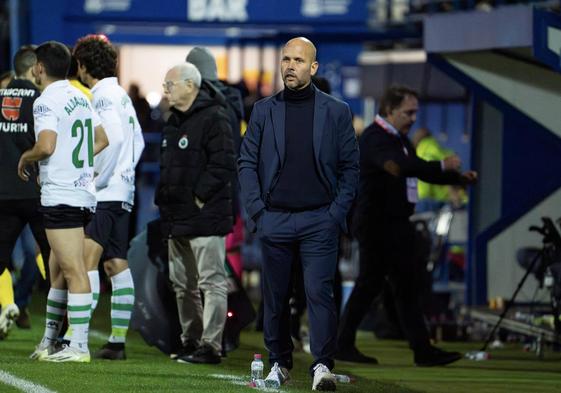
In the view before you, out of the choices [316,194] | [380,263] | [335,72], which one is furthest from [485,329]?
[335,72]

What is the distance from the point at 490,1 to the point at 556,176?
4.34 metres

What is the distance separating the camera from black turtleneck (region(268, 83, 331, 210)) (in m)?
10.2

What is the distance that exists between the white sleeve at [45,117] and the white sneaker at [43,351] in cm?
150

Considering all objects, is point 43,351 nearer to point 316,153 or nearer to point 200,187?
point 200,187

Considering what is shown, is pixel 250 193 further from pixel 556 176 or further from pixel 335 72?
pixel 335 72

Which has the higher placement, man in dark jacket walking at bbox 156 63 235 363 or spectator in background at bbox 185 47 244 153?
spectator in background at bbox 185 47 244 153

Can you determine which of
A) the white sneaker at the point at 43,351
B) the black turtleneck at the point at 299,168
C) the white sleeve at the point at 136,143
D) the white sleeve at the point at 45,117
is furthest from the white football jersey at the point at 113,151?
the black turtleneck at the point at 299,168

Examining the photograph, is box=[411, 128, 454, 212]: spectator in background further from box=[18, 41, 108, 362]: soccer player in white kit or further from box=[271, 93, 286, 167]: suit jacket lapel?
box=[271, 93, 286, 167]: suit jacket lapel

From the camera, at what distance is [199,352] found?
39.4 feet

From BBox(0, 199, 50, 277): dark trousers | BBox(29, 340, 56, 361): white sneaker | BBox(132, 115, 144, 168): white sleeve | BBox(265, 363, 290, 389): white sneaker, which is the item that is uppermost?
BBox(132, 115, 144, 168): white sleeve

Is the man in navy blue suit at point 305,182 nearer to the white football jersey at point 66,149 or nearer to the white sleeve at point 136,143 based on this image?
the white football jersey at point 66,149

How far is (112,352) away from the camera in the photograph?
12000 millimetres

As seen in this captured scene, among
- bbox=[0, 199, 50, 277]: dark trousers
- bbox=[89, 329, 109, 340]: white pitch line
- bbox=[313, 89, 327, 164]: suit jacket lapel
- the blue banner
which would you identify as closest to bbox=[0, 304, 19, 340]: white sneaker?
bbox=[0, 199, 50, 277]: dark trousers

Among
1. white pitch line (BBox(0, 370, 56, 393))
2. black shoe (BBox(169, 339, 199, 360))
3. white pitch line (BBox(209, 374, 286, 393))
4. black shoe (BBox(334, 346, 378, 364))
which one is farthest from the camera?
black shoe (BBox(334, 346, 378, 364))
